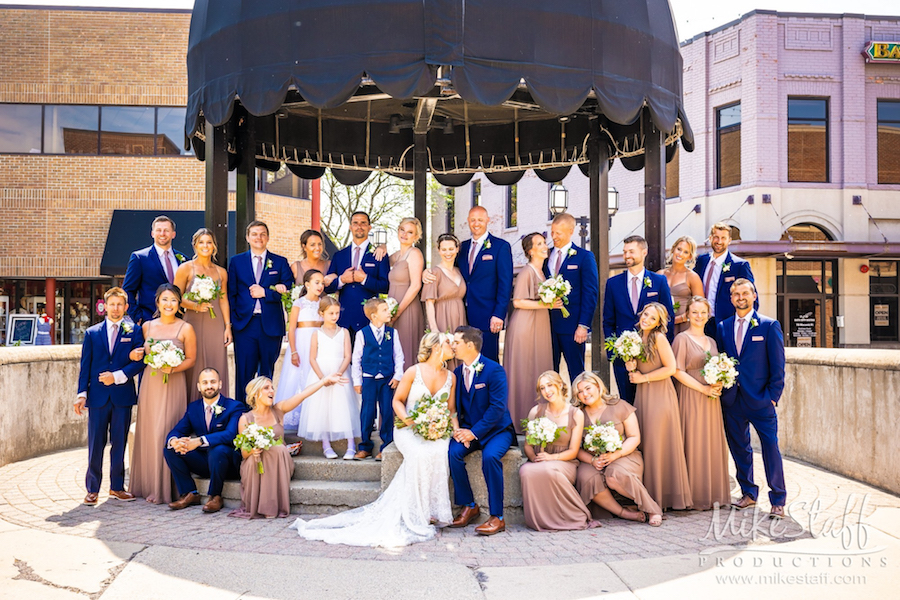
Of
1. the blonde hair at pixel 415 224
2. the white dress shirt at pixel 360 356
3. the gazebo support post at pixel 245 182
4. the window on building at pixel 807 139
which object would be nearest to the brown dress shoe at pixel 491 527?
the white dress shirt at pixel 360 356

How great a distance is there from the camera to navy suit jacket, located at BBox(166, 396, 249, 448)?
752cm

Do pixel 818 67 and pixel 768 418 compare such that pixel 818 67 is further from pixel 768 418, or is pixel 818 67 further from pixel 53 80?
pixel 53 80

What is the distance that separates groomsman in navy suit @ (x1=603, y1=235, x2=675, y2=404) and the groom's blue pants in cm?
155

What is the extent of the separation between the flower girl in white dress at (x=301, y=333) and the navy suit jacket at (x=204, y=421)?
28.4 inches

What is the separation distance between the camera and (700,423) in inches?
295

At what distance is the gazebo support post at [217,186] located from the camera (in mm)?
8719

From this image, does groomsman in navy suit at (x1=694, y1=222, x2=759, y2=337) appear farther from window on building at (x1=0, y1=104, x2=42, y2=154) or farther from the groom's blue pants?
window on building at (x1=0, y1=104, x2=42, y2=154)

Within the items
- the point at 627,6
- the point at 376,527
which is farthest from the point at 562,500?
the point at 627,6

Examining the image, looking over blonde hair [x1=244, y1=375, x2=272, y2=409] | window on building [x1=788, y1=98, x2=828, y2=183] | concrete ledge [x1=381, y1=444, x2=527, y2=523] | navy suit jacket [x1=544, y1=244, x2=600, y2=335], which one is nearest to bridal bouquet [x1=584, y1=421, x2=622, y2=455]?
concrete ledge [x1=381, y1=444, x2=527, y2=523]

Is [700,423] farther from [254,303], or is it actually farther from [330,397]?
[254,303]

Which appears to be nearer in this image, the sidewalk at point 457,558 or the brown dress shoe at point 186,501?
the sidewalk at point 457,558

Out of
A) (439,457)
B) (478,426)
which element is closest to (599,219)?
(478,426)

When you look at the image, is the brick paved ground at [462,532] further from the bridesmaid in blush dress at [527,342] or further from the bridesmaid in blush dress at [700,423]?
the bridesmaid in blush dress at [527,342]

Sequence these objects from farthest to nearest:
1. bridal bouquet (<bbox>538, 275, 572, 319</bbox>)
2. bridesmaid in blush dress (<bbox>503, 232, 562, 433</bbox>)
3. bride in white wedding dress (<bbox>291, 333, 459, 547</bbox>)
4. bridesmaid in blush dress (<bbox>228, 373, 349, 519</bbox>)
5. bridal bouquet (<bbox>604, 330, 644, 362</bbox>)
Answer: bridesmaid in blush dress (<bbox>503, 232, 562, 433</bbox>)
bridal bouquet (<bbox>538, 275, 572, 319</bbox>)
bridal bouquet (<bbox>604, 330, 644, 362</bbox>)
bridesmaid in blush dress (<bbox>228, 373, 349, 519</bbox>)
bride in white wedding dress (<bbox>291, 333, 459, 547</bbox>)
